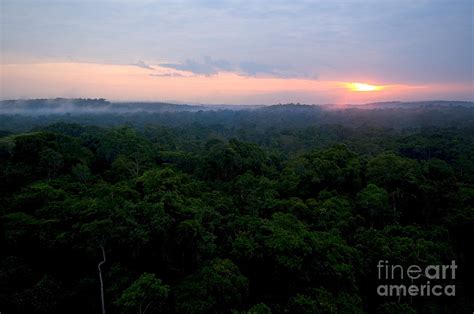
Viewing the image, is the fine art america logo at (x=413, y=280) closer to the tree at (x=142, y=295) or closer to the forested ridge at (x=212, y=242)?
the forested ridge at (x=212, y=242)

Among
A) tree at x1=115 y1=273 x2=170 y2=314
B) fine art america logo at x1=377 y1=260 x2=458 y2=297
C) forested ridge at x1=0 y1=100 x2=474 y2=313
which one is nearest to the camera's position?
tree at x1=115 y1=273 x2=170 y2=314

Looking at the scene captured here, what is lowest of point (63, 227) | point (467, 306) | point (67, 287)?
point (467, 306)

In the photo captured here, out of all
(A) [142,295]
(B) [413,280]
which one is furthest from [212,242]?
(B) [413,280]

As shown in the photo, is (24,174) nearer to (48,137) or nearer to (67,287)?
(48,137)

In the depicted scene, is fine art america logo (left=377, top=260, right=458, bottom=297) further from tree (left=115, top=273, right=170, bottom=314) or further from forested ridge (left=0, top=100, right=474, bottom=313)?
tree (left=115, top=273, right=170, bottom=314)

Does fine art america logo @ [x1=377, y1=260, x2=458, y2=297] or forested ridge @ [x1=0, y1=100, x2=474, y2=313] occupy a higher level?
forested ridge @ [x1=0, y1=100, x2=474, y2=313]

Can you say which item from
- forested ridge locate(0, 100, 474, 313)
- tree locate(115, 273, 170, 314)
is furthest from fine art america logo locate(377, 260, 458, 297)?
tree locate(115, 273, 170, 314)

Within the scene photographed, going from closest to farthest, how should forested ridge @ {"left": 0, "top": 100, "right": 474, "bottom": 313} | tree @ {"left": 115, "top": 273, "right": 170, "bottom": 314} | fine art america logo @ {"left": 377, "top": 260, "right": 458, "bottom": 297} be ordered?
tree @ {"left": 115, "top": 273, "right": 170, "bottom": 314}
forested ridge @ {"left": 0, "top": 100, "right": 474, "bottom": 313}
fine art america logo @ {"left": 377, "top": 260, "right": 458, "bottom": 297}

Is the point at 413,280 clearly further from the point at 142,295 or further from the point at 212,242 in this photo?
the point at 142,295

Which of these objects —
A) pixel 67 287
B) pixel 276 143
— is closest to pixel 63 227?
pixel 67 287
